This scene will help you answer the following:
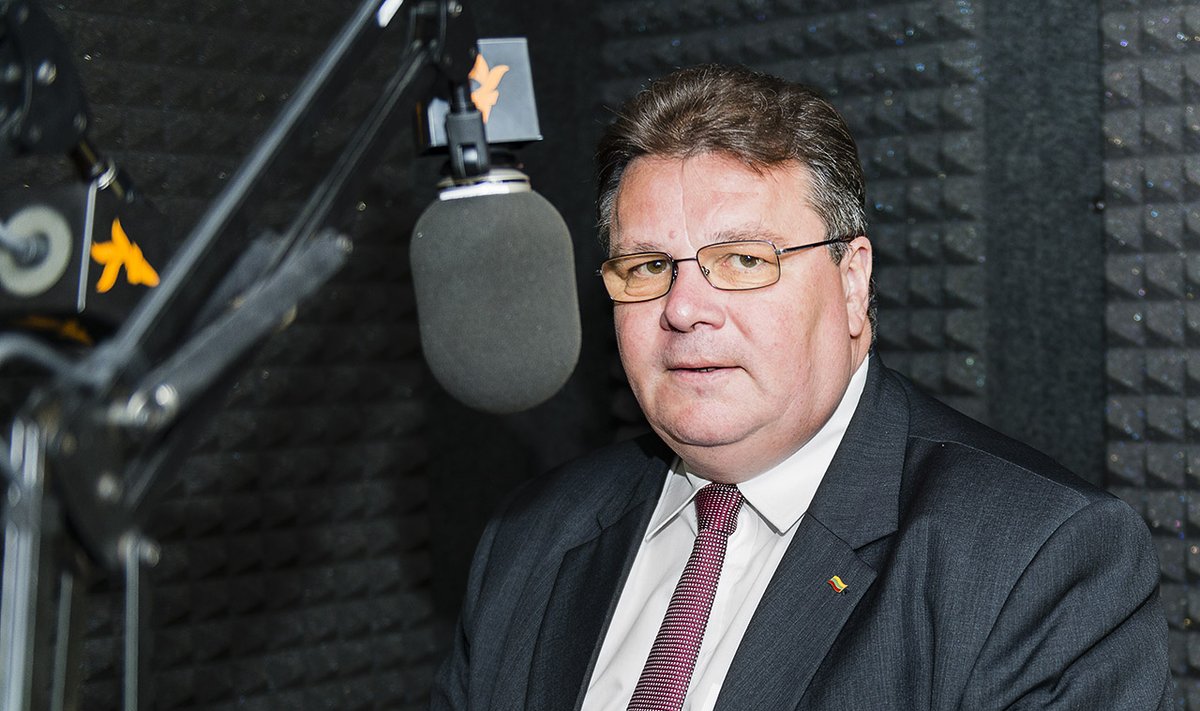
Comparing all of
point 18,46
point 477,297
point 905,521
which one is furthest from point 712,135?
point 18,46

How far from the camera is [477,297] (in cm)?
98

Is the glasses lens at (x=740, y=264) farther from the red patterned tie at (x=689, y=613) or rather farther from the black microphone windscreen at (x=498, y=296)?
the black microphone windscreen at (x=498, y=296)

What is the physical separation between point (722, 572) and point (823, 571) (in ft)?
0.49

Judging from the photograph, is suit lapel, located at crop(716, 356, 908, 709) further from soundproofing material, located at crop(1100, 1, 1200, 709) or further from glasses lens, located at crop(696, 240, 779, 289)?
soundproofing material, located at crop(1100, 1, 1200, 709)

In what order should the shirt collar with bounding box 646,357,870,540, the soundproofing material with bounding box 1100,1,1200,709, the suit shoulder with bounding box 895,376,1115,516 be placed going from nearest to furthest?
the suit shoulder with bounding box 895,376,1115,516
the shirt collar with bounding box 646,357,870,540
the soundproofing material with bounding box 1100,1,1200,709

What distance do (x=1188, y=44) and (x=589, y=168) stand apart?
1210 millimetres

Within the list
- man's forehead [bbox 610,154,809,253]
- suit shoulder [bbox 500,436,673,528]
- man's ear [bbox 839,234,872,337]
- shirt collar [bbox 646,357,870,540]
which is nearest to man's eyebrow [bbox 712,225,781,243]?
man's forehead [bbox 610,154,809,253]

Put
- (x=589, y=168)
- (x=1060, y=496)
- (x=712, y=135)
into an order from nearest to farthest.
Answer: (x=1060, y=496) → (x=712, y=135) → (x=589, y=168)

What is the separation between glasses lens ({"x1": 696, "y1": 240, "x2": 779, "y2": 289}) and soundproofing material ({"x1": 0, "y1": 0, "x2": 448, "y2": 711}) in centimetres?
100

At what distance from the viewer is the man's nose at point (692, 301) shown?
1.62m

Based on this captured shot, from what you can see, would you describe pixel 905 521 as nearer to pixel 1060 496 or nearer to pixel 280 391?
pixel 1060 496

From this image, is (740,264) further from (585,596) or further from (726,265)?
(585,596)

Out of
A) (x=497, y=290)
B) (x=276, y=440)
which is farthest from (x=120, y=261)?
(x=276, y=440)

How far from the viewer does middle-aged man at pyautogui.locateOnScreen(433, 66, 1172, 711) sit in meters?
1.44
